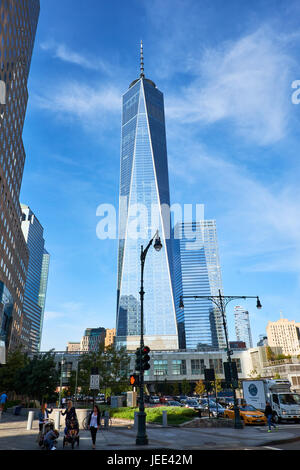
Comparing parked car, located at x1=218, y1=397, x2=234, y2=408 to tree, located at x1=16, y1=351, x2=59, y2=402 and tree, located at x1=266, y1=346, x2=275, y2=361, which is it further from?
tree, located at x1=266, y1=346, x2=275, y2=361

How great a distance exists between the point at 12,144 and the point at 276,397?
67149 mm

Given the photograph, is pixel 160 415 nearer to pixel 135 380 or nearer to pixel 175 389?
pixel 135 380

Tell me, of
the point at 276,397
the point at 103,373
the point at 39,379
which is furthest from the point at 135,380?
the point at 103,373

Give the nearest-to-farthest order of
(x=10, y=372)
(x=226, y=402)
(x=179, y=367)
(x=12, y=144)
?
(x=10, y=372)
(x=226, y=402)
(x=12, y=144)
(x=179, y=367)

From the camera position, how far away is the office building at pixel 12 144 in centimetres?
6103

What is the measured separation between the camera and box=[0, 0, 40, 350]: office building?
61.0 meters

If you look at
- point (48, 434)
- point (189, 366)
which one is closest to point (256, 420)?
point (48, 434)

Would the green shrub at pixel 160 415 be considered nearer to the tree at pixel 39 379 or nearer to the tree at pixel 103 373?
the tree at pixel 39 379

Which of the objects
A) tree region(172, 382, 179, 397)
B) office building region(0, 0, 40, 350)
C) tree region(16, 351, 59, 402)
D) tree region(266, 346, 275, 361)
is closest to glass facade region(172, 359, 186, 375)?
tree region(172, 382, 179, 397)

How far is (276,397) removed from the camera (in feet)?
86.7

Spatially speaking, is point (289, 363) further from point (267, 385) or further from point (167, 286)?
point (167, 286)

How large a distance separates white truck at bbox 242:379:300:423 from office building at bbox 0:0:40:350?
1840 inches

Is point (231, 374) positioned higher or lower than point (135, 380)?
higher

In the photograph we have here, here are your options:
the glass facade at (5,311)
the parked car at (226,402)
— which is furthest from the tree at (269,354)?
the glass facade at (5,311)
